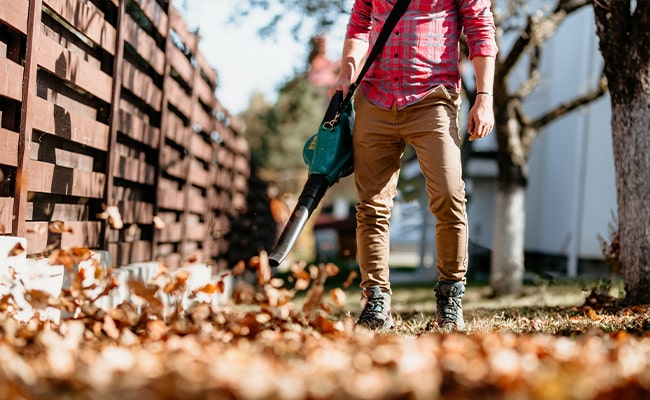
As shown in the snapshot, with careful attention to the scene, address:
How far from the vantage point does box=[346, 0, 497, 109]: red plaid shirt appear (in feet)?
10.3

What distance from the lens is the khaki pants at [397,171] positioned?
3080 millimetres

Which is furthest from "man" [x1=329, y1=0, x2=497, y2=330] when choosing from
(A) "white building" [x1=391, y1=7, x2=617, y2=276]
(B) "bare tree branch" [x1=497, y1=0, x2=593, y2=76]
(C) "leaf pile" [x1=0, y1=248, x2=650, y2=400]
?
(A) "white building" [x1=391, y1=7, x2=617, y2=276]

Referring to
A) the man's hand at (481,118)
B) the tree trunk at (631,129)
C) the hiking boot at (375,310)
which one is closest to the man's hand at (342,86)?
the man's hand at (481,118)

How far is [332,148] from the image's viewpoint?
3291 mm

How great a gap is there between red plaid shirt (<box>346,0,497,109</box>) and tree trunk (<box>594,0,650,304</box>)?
1493 mm

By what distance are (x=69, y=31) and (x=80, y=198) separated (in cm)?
86

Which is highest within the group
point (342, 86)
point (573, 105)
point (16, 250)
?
point (573, 105)

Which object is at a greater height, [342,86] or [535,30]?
[535,30]

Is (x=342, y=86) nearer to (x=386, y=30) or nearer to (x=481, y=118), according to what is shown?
(x=386, y=30)

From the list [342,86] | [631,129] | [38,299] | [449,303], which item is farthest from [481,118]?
[38,299]

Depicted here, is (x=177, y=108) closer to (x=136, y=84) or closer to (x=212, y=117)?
(x=136, y=84)

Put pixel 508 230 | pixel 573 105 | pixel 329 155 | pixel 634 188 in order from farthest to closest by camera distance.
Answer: pixel 573 105 < pixel 508 230 < pixel 634 188 < pixel 329 155

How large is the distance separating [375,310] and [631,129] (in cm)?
208

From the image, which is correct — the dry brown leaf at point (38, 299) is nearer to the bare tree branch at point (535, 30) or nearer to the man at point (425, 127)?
the man at point (425, 127)
